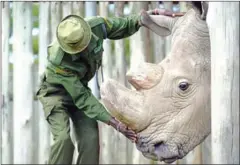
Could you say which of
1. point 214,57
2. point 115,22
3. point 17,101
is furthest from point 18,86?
point 214,57

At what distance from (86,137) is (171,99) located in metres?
1.06

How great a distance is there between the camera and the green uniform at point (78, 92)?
534 centimetres

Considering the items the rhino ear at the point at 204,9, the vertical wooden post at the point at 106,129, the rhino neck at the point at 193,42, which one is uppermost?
the rhino ear at the point at 204,9

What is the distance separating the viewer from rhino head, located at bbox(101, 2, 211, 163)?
4832 millimetres

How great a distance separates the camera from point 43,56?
779cm

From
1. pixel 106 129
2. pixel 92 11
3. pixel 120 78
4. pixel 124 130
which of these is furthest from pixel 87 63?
pixel 106 129

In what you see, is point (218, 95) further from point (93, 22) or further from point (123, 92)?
point (93, 22)

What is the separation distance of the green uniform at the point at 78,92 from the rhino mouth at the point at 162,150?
0.47m

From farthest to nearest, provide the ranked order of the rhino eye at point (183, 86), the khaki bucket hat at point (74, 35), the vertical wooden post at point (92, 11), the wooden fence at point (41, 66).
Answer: the wooden fence at point (41, 66) < the vertical wooden post at point (92, 11) < the khaki bucket hat at point (74, 35) < the rhino eye at point (183, 86)

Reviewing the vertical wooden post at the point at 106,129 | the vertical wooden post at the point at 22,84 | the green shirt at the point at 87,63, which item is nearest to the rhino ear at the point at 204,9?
the green shirt at the point at 87,63

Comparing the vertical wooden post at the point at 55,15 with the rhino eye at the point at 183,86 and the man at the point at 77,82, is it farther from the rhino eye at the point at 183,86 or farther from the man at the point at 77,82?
the rhino eye at the point at 183,86

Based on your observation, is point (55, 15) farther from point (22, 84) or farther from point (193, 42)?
point (193, 42)

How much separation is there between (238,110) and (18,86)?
3.57m

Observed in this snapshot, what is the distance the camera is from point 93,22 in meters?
5.54
